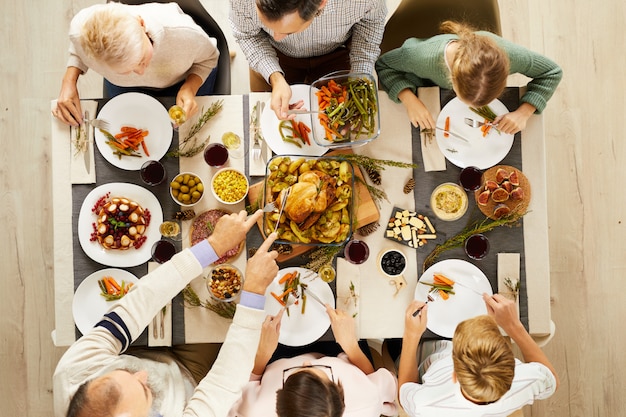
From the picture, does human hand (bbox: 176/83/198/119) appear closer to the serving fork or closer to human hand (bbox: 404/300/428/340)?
the serving fork

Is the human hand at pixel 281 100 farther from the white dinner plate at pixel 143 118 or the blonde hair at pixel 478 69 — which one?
the blonde hair at pixel 478 69

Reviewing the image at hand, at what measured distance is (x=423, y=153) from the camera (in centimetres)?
196

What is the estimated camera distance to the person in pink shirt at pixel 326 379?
172 centimetres

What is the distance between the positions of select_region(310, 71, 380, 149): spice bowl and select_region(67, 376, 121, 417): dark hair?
1136 mm

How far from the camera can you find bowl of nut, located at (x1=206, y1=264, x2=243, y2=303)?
1868mm

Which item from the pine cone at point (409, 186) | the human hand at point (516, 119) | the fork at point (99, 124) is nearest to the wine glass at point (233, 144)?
the fork at point (99, 124)

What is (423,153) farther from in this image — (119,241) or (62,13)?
(62,13)

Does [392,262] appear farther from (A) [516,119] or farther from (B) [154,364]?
(B) [154,364]

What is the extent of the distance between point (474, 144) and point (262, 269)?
0.99 metres

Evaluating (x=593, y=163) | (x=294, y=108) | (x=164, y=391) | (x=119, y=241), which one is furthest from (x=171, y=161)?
(x=593, y=163)

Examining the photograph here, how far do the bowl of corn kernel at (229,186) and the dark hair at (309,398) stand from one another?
71 cm

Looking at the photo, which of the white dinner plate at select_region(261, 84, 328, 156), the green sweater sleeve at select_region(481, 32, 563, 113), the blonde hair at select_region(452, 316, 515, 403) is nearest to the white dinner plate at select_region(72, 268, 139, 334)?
the white dinner plate at select_region(261, 84, 328, 156)

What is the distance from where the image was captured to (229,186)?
190 centimetres

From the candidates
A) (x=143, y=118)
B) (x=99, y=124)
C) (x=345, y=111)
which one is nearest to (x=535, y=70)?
(x=345, y=111)
